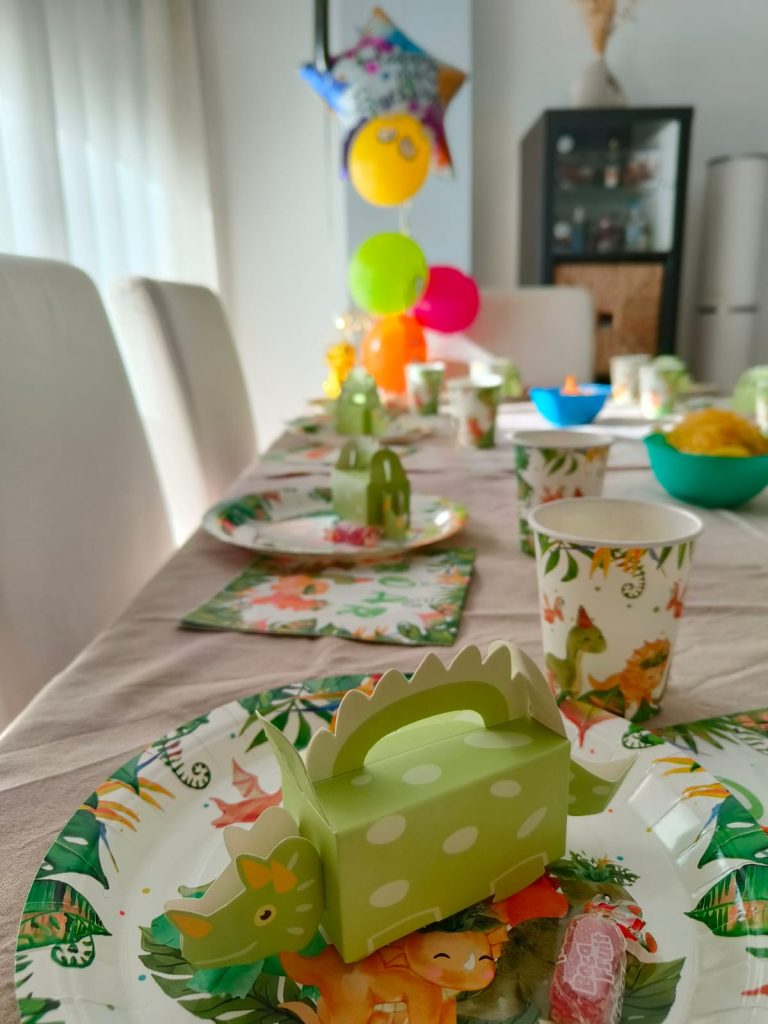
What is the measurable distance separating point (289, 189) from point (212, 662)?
2.89 meters

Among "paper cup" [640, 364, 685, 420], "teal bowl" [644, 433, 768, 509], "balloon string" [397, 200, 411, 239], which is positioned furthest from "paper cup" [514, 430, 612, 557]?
"balloon string" [397, 200, 411, 239]

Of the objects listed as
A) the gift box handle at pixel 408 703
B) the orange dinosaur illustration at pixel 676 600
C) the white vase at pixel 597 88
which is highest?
the white vase at pixel 597 88

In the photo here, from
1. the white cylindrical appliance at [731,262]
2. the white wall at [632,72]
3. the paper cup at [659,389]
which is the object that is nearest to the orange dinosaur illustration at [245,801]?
the paper cup at [659,389]

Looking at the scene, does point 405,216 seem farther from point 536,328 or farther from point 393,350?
point 393,350

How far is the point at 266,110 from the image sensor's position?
9.69ft

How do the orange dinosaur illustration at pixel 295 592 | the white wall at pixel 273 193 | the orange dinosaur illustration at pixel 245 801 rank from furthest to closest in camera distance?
the white wall at pixel 273 193 < the orange dinosaur illustration at pixel 295 592 < the orange dinosaur illustration at pixel 245 801

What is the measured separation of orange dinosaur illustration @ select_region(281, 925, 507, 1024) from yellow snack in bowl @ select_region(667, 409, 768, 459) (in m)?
0.62

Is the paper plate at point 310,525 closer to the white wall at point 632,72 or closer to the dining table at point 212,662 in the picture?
the dining table at point 212,662

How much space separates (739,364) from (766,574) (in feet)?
9.17

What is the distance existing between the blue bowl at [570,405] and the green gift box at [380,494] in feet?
2.02

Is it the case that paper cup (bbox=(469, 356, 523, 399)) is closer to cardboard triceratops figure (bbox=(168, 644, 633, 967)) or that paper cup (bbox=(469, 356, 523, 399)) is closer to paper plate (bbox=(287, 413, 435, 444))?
paper plate (bbox=(287, 413, 435, 444))

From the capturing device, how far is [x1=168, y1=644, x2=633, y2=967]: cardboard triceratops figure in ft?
0.80

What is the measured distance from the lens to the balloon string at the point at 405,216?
2.67 meters

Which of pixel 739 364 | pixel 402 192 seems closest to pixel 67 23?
pixel 402 192
